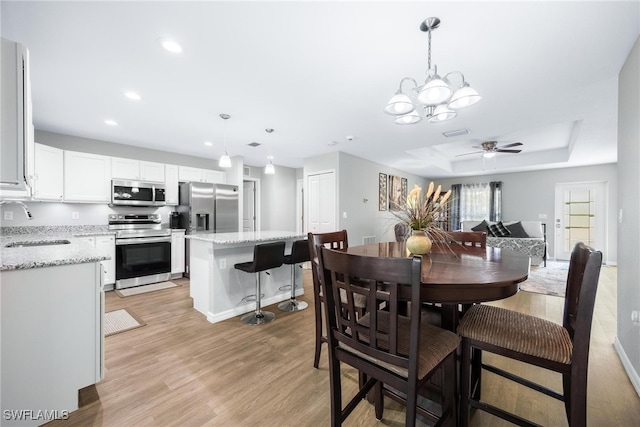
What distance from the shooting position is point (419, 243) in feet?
5.92

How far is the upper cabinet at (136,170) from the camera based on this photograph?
4277mm

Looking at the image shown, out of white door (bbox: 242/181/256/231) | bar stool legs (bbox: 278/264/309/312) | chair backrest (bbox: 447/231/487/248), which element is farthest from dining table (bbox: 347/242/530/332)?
white door (bbox: 242/181/256/231)

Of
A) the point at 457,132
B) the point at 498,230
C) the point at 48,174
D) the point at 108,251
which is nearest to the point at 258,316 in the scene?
the point at 108,251

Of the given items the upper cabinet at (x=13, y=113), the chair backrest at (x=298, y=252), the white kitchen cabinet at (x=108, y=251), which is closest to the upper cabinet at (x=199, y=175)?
the white kitchen cabinet at (x=108, y=251)

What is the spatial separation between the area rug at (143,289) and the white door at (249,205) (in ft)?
8.33

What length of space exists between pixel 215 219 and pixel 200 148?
1.32m

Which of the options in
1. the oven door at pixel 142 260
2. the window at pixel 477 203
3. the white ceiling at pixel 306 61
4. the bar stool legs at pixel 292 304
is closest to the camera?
the white ceiling at pixel 306 61

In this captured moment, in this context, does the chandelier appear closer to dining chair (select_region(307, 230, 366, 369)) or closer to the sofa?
dining chair (select_region(307, 230, 366, 369))

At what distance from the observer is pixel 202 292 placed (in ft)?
9.91

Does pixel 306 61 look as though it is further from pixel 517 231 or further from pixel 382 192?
pixel 517 231

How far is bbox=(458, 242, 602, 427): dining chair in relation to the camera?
Result: 105 cm

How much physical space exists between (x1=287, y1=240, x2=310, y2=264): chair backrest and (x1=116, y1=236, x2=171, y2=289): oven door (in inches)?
106

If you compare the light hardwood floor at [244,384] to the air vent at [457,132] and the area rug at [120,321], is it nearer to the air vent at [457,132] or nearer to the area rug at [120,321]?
the area rug at [120,321]

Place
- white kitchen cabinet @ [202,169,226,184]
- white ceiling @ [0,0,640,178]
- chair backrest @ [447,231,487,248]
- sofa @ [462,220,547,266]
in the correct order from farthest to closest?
1. sofa @ [462,220,547,266]
2. white kitchen cabinet @ [202,169,226,184]
3. chair backrest @ [447,231,487,248]
4. white ceiling @ [0,0,640,178]
